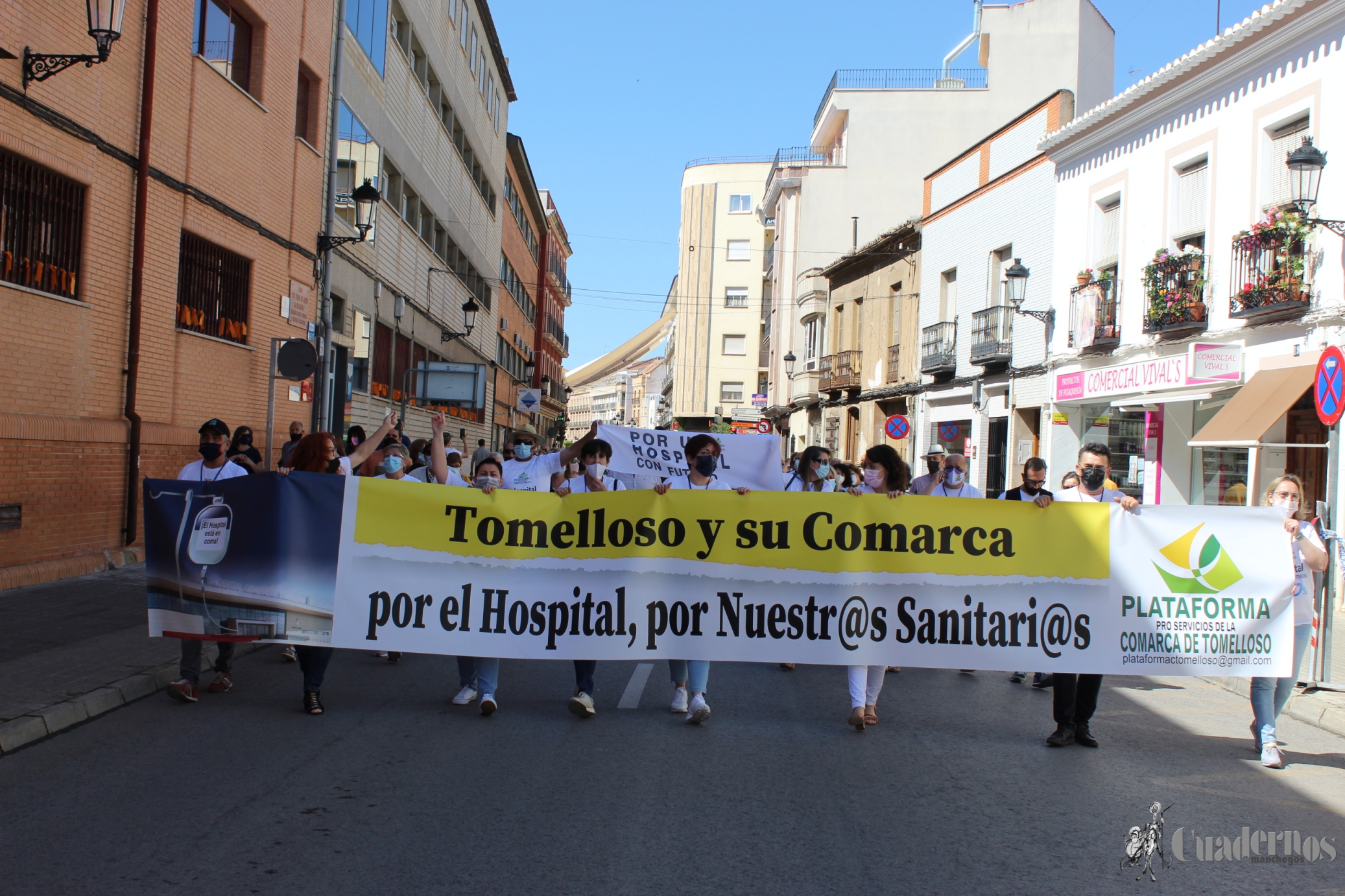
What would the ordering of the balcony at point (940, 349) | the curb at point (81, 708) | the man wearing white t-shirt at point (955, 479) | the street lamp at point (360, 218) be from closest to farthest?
the curb at point (81, 708) < the man wearing white t-shirt at point (955, 479) < the street lamp at point (360, 218) < the balcony at point (940, 349)

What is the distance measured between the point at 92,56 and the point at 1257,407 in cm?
1453

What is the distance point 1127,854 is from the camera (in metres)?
4.66

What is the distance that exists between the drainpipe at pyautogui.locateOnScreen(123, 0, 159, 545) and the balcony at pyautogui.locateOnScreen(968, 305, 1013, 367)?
688 inches

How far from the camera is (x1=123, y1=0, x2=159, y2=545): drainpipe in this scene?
41.2 ft

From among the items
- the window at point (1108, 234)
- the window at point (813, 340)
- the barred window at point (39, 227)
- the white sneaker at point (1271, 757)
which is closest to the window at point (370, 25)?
the barred window at point (39, 227)

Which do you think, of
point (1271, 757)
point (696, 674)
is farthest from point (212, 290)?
point (1271, 757)

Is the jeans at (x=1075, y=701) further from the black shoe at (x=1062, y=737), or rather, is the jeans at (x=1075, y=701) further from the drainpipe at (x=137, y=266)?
the drainpipe at (x=137, y=266)

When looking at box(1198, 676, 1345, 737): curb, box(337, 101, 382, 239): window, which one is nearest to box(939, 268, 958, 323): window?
box(337, 101, 382, 239): window

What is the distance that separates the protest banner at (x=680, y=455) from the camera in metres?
14.8

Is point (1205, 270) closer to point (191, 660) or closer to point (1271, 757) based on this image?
point (1271, 757)

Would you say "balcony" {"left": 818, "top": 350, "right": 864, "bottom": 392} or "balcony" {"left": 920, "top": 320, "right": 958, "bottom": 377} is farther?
"balcony" {"left": 818, "top": 350, "right": 864, "bottom": 392}

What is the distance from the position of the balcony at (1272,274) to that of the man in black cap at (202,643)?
13.4 meters

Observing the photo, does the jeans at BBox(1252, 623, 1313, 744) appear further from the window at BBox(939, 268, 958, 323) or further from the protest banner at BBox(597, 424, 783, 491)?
the window at BBox(939, 268, 958, 323)

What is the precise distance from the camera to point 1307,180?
1476 cm
